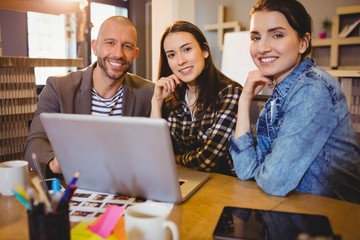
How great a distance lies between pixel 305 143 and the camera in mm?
984

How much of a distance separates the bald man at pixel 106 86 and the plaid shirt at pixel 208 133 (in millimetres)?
263

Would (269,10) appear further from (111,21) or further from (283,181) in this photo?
(111,21)

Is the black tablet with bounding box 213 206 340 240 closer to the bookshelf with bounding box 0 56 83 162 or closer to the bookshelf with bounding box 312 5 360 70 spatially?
A: the bookshelf with bounding box 0 56 83 162

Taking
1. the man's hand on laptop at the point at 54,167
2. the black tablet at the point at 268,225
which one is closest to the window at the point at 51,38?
the man's hand on laptop at the point at 54,167

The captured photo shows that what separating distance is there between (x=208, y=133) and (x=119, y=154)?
0.62 meters

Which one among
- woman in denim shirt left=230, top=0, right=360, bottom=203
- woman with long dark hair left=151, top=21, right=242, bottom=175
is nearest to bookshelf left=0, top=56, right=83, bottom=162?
woman with long dark hair left=151, top=21, right=242, bottom=175

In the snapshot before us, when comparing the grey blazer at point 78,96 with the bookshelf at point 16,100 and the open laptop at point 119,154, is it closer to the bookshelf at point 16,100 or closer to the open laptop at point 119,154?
the bookshelf at point 16,100

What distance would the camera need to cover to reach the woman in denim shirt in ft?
3.24

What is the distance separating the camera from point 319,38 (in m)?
3.26

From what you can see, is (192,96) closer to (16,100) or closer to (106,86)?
(106,86)

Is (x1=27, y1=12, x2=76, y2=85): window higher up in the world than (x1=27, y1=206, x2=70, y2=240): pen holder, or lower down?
higher up

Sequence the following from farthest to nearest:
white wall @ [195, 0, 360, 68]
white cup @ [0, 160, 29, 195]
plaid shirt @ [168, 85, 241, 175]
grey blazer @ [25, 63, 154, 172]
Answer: white wall @ [195, 0, 360, 68] → grey blazer @ [25, 63, 154, 172] → plaid shirt @ [168, 85, 241, 175] → white cup @ [0, 160, 29, 195]

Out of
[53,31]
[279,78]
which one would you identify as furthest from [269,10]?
[53,31]

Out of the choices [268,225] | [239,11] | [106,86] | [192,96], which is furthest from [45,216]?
[239,11]
